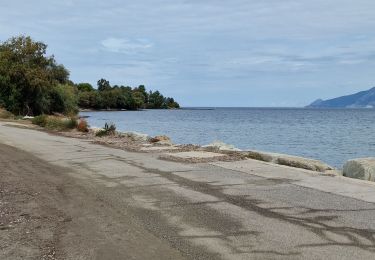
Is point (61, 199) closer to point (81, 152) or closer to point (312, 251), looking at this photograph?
point (312, 251)

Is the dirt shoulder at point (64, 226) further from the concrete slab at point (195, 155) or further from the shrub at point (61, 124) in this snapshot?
the shrub at point (61, 124)

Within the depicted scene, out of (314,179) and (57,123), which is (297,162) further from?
(57,123)

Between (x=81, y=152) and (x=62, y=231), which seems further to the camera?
(x=81, y=152)

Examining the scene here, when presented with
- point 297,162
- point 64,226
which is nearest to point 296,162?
point 297,162

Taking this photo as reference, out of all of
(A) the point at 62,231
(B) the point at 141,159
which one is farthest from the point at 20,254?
(B) the point at 141,159

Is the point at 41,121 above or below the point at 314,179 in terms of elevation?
below

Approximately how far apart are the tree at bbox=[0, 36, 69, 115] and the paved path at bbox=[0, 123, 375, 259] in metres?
45.3

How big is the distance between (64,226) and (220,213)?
2427mm

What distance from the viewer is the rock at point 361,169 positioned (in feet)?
41.2

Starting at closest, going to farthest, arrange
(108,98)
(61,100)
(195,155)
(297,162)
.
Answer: (297,162) < (195,155) < (61,100) < (108,98)

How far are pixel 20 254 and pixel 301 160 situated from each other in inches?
420

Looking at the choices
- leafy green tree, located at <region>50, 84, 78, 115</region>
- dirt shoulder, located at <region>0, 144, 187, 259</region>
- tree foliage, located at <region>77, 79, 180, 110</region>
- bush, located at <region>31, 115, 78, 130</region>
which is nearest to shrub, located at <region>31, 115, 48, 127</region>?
bush, located at <region>31, 115, 78, 130</region>

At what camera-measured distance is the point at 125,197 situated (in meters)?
9.44

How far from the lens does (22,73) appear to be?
5600cm
